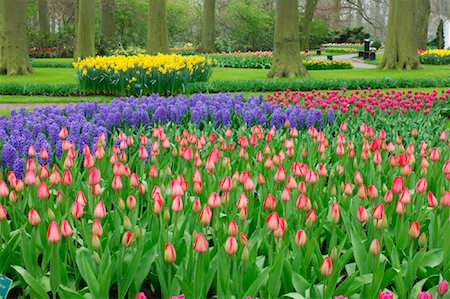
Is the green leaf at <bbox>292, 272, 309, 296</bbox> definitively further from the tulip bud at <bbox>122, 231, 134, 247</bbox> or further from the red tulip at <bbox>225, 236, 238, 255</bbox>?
the tulip bud at <bbox>122, 231, 134, 247</bbox>

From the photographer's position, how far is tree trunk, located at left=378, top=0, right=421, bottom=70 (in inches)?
760

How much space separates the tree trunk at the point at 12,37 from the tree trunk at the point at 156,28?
4492mm

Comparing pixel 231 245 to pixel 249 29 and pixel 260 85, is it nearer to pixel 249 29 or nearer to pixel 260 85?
pixel 260 85

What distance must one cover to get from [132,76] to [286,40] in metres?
5.74

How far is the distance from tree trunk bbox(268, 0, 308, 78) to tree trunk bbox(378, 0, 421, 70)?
189 inches

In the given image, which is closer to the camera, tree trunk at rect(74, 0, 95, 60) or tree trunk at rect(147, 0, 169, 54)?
tree trunk at rect(74, 0, 95, 60)

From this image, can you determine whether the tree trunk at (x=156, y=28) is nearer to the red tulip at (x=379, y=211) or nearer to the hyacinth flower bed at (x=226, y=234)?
the hyacinth flower bed at (x=226, y=234)

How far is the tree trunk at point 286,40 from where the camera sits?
16.3m

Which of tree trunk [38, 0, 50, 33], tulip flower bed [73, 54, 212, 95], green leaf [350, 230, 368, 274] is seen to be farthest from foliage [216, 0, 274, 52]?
green leaf [350, 230, 368, 274]

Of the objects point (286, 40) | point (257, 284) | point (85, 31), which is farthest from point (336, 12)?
point (257, 284)

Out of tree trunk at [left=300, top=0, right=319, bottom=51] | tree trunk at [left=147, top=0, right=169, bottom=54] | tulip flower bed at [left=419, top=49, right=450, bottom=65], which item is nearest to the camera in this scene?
tree trunk at [left=147, top=0, right=169, bottom=54]

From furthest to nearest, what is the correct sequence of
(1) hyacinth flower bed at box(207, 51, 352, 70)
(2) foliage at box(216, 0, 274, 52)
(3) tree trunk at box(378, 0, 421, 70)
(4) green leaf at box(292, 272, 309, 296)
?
(2) foliage at box(216, 0, 274, 52)
(1) hyacinth flower bed at box(207, 51, 352, 70)
(3) tree trunk at box(378, 0, 421, 70)
(4) green leaf at box(292, 272, 309, 296)

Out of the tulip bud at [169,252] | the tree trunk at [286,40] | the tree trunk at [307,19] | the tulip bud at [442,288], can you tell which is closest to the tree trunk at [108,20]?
the tree trunk at [307,19]

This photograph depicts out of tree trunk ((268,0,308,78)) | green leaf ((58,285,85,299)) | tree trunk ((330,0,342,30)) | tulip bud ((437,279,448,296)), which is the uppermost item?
tree trunk ((330,0,342,30))
